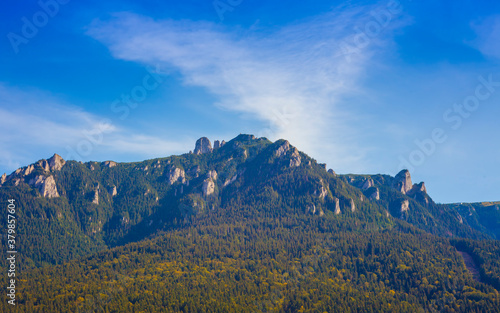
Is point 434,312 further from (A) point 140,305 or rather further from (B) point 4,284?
(B) point 4,284

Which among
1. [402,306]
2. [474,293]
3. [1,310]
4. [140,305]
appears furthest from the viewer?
[474,293]

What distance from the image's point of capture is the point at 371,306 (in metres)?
173

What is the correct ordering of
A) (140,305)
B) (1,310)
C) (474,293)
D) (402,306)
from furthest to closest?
(474,293)
(402,306)
(140,305)
(1,310)

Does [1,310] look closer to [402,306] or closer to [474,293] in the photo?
[402,306]

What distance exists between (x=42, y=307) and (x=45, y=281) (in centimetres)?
3745

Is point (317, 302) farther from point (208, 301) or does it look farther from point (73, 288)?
point (73, 288)

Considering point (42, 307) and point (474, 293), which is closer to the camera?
point (42, 307)

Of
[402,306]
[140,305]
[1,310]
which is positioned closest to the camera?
[1,310]

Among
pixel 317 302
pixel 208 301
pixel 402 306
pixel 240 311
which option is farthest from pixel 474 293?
pixel 208 301

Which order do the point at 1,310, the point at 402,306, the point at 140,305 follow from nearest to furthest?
the point at 1,310, the point at 140,305, the point at 402,306

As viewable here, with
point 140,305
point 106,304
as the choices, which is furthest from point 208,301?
point 106,304

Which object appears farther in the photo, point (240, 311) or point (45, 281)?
point (45, 281)

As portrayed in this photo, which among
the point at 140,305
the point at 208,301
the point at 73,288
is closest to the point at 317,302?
the point at 208,301

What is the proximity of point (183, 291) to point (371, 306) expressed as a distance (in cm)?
9424
